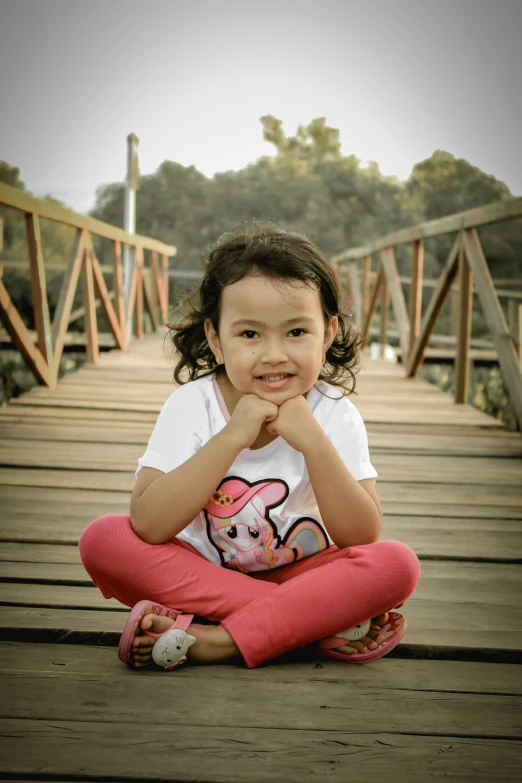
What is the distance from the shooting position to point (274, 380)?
4.37 ft

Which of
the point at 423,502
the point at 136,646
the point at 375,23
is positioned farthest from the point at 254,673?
the point at 375,23

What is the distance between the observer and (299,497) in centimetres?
139

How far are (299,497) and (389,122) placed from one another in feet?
77.5

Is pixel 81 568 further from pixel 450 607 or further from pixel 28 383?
pixel 28 383

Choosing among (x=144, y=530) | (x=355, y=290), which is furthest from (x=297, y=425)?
(x=355, y=290)

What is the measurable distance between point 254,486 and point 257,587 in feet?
0.62

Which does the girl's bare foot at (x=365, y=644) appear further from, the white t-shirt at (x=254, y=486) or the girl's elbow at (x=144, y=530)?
the girl's elbow at (x=144, y=530)

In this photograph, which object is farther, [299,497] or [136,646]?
[299,497]

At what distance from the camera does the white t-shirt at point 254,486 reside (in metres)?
1.35

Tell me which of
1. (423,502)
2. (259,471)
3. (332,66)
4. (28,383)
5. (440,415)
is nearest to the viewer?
(259,471)

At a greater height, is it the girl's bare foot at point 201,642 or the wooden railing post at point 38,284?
the wooden railing post at point 38,284

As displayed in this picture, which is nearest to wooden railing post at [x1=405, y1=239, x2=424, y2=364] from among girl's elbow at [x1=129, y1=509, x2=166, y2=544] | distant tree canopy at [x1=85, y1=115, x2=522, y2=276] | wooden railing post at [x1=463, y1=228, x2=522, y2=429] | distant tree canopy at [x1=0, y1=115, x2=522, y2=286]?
wooden railing post at [x1=463, y1=228, x2=522, y2=429]

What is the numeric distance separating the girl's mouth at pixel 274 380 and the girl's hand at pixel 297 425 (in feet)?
0.11

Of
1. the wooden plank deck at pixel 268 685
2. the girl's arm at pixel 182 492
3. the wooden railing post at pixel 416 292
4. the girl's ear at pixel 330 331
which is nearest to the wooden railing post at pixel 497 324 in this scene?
the wooden plank deck at pixel 268 685
